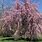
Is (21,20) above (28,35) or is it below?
above

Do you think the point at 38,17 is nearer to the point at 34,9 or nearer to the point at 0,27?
the point at 34,9

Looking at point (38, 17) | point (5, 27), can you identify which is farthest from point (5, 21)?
point (38, 17)

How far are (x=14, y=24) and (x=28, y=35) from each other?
1367mm

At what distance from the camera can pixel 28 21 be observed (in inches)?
444

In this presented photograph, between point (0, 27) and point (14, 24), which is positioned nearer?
point (14, 24)

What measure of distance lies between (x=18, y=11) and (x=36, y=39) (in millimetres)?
2236

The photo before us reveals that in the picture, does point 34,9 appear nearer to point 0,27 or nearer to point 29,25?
point 29,25

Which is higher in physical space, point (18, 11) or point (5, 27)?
point (18, 11)

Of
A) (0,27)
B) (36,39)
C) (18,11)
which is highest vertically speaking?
(18,11)

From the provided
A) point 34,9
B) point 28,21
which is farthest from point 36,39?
point 34,9

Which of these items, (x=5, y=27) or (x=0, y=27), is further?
(x=0, y=27)

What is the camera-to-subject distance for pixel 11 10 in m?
11.9

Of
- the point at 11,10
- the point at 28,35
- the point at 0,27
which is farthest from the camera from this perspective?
the point at 0,27

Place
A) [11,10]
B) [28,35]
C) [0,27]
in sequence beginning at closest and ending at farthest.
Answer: [28,35] < [11,10] < [0,27]
